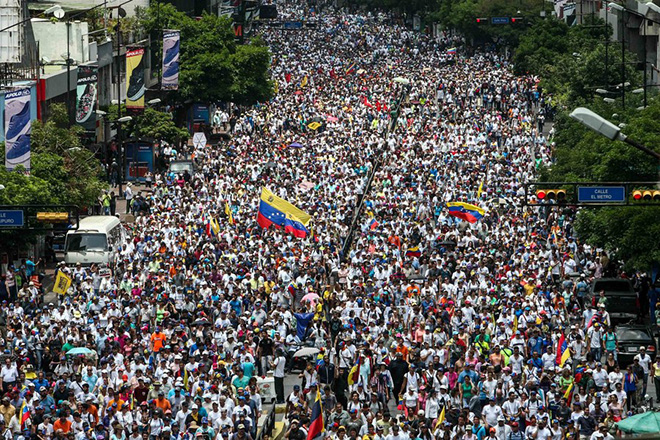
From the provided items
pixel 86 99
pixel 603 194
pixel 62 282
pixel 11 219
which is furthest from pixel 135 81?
pixel 603 194

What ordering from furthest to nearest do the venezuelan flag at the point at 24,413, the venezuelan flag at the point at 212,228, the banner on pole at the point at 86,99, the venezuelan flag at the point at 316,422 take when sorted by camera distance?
the banner on pole at the point at 86,99 < the venezuelan flag at the point at 212,228 < the venezuelan flag at the point at 24,413 < the venezuelan flag at the point at 316,422

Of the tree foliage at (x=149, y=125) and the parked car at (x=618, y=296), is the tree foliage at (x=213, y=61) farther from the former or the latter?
the parked car at (x=618, y=296)

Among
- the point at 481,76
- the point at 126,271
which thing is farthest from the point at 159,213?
the point at 481,76

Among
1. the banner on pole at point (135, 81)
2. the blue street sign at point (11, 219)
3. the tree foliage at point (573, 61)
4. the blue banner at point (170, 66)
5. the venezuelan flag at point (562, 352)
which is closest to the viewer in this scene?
the venezuelan flag at point (562, 352)

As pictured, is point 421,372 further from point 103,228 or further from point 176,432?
point 103,228

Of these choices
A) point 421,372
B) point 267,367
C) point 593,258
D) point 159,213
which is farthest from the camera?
point 159,213

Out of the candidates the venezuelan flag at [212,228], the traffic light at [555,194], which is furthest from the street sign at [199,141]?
the traffic light at [555,194]

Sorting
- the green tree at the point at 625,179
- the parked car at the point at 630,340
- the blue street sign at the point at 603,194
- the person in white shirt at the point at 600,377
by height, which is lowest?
the parked car at the point at 630,340
